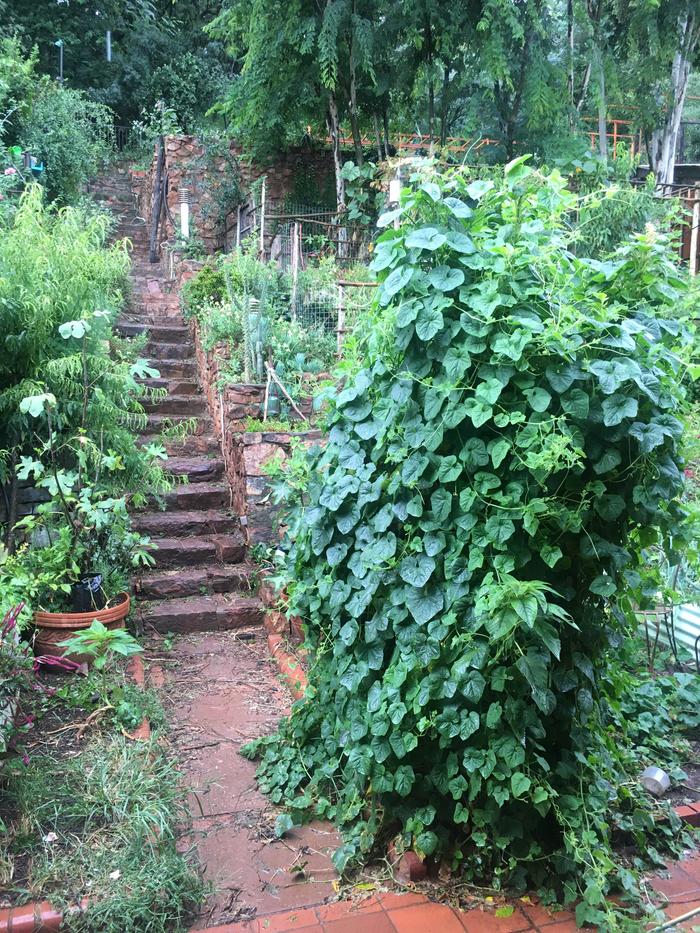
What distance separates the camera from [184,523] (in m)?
5.30

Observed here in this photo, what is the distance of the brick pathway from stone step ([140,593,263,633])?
242cm

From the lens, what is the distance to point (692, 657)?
400cm

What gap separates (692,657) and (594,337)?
106 inches

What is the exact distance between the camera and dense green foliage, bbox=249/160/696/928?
6.74ft

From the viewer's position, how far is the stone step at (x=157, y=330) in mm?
7355

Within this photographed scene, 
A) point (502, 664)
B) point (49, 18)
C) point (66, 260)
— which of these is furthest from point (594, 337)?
point (49, 18)

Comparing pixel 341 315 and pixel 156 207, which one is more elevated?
pixel 156 207

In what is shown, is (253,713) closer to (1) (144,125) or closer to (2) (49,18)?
(1) (144,125)

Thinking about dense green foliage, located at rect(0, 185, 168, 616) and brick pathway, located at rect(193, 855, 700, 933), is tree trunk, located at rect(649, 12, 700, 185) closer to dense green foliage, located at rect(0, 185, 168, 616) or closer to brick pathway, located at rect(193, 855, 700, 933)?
dense green foliage, located at rect(0, 185, 168, 616)

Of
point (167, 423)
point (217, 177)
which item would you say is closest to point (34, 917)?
point (167, 423)

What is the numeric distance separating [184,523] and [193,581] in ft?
1.95

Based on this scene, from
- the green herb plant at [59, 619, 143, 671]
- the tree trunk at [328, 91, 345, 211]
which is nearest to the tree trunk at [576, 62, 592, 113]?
the tree trunk at [328, 91, 345, 211]

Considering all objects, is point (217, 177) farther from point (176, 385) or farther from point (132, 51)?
point (132, 51)

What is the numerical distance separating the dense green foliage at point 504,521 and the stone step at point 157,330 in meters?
5.35
